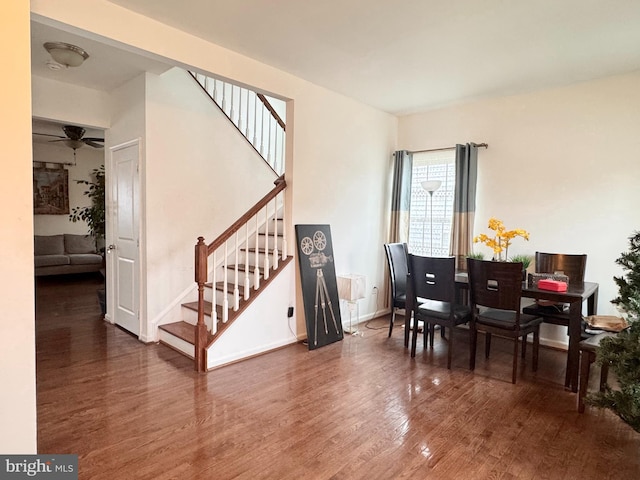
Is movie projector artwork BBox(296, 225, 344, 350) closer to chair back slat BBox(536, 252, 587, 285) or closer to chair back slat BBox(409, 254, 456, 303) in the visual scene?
chair back slat BBox(409, 254, 456, 303)

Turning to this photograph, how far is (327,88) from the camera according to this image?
4152 mm

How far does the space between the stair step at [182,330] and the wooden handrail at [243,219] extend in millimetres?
909

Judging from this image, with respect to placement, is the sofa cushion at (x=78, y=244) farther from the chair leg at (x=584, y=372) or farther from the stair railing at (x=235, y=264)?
the chair leg at (x=584, y=372)

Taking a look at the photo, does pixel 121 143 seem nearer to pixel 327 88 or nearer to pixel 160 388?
pixel 327 88

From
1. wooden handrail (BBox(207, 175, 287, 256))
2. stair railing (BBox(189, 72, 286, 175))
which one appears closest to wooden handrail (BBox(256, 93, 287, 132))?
stair railing (BBox(189, 72, 286, 175))

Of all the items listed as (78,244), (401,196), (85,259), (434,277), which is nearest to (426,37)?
(434,277)

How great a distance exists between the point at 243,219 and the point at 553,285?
9.01 ft

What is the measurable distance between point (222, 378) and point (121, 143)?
114 inches

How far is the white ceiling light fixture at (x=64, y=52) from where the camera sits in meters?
3.10

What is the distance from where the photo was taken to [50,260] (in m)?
7.05

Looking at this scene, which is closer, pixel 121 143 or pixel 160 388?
pixel 160 388

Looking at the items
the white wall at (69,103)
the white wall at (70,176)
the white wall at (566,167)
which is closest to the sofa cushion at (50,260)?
the white wall at (70,176)

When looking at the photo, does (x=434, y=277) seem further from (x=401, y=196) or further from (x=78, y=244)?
(x=78, y=244)

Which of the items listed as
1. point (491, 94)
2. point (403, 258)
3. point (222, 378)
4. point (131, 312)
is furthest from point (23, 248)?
point (491, 94)
